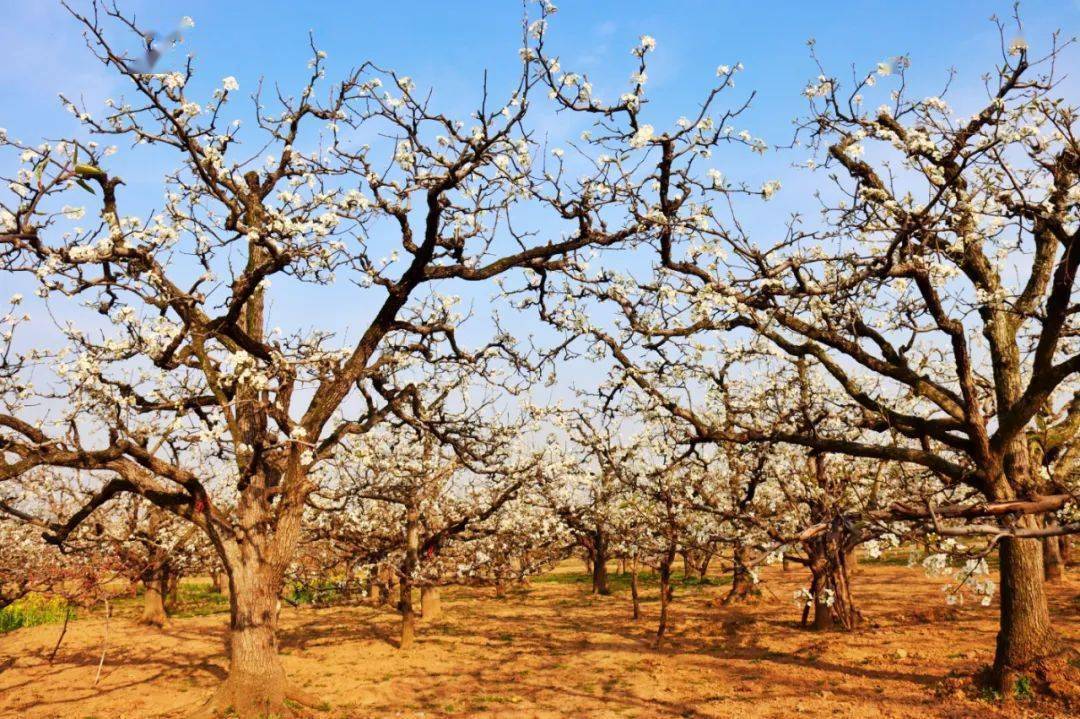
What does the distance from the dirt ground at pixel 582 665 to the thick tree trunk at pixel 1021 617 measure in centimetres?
58

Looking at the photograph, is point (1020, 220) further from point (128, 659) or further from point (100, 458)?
point (128, 659)

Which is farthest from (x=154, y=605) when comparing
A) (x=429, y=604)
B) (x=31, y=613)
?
(x=429, y=604)

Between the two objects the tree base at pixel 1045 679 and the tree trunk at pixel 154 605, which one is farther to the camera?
the tree trunk at pixel 154 605

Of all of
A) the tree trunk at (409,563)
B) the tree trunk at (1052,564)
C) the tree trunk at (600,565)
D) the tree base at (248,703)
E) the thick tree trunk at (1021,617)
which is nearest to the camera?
the thick tree trunk at (1021,617)

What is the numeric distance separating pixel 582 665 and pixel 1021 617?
361 inches

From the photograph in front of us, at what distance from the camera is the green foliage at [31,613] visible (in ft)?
81.7

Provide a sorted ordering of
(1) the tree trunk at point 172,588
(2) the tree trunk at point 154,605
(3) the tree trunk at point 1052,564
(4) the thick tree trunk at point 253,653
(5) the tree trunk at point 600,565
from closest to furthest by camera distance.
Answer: (4) the thick tree trunk at point 253,653 < (3) the tree trunk at point 1052,564 < (2) the tree trunk at point 154,605 < (1) the tree trunk at point 172,588 < (5) the tree trunk at point 600,565

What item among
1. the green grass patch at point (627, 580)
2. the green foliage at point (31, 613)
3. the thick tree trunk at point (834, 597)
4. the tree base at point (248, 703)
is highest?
the thick tree trunk at point (834, 597)

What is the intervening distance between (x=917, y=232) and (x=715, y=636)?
13365 millimetres

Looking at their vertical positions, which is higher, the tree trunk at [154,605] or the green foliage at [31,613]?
the tree trunk at [154,605]

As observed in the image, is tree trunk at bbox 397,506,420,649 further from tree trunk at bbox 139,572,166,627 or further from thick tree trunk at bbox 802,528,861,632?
tree trunk at bbox 139,572,166,627

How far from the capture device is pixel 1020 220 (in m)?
9.66

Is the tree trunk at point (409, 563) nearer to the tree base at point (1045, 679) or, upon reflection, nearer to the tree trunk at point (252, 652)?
the tree trunk at point (252, 652)

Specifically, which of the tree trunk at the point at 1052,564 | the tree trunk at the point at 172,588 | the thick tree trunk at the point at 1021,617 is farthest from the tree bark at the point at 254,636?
the tree trunk at the point at 1052,564
